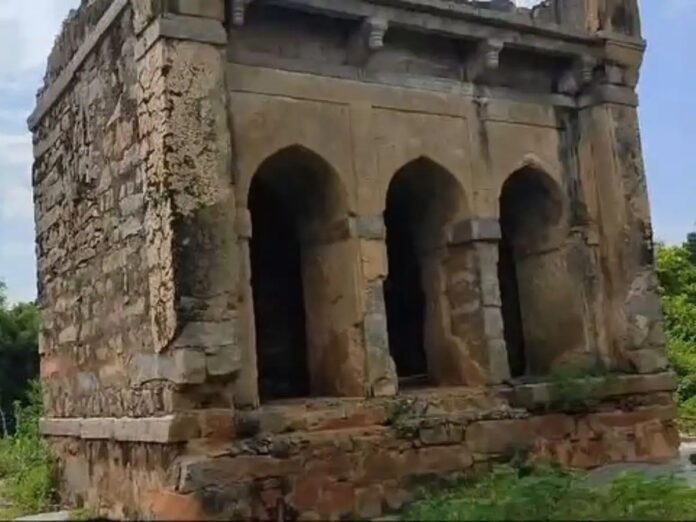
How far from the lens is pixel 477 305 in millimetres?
7953

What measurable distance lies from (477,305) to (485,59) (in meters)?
2.14

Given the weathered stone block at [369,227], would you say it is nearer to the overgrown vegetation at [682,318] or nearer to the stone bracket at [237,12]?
the stone bracket at [237,12]

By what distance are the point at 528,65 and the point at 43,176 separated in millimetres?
5075

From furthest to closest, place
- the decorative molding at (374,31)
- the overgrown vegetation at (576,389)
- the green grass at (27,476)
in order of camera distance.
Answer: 1. the green grass at (27,476)
2. the overgrown vegetation at (576,389)
3. the decorative molding at (374,31)

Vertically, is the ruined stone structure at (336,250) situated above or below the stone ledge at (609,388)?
above

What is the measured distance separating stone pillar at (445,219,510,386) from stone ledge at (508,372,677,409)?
0.20 metres

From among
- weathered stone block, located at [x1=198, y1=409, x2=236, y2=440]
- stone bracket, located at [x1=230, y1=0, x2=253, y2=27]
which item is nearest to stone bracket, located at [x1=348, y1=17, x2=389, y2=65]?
stone bracket, located at [x1=230, y1=0, x2=253, y2=27]

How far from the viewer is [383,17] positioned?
7.60m

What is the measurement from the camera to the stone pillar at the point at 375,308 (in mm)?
7230

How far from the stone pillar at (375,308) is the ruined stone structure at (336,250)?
17 mm

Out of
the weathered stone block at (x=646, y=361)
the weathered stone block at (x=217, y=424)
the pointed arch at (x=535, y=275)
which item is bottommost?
the weathered stone block at (x=217, y=424)

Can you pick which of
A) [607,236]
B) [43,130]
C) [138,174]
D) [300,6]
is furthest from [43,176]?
[607,236]

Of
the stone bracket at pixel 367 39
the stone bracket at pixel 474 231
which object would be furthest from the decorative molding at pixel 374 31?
the stone bracket at pixel 474 231

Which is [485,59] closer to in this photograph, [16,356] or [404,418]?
[404,418]
